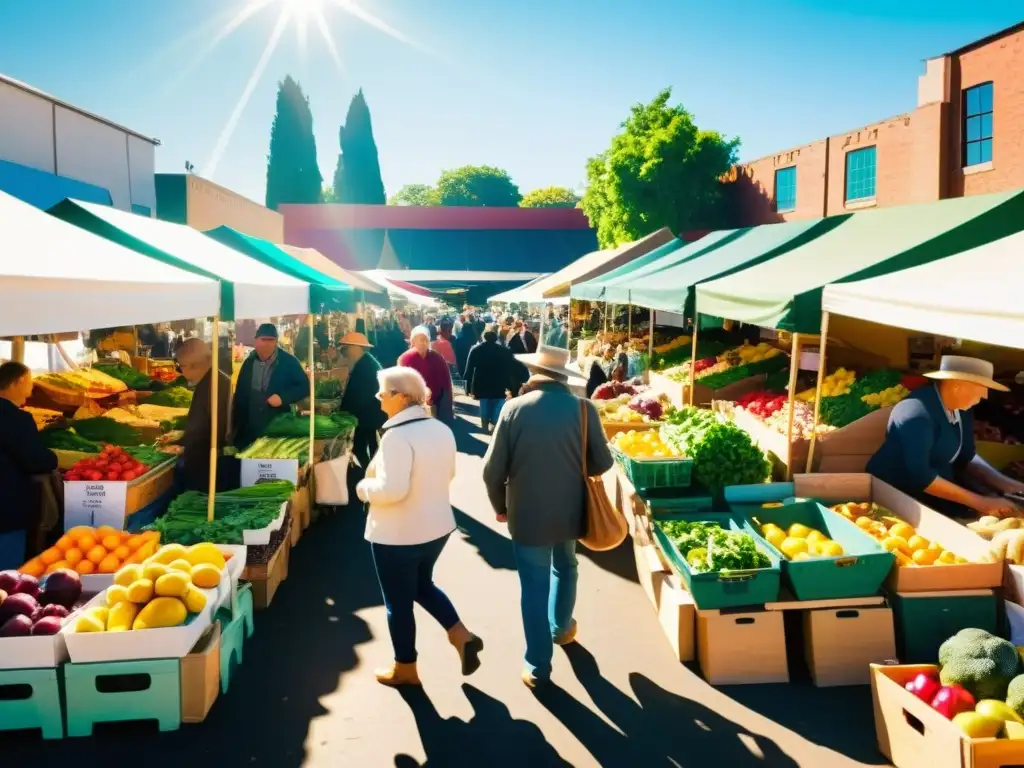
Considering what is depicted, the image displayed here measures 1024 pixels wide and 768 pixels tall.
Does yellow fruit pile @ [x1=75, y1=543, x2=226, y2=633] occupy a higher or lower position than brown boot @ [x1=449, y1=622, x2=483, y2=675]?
higher

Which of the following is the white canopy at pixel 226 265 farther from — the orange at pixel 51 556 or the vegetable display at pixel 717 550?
the vegetable display at pixel 717 550

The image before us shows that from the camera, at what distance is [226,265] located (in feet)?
19.3

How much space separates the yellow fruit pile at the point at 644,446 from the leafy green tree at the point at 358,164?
66005 mm

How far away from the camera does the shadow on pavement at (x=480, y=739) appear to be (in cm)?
348

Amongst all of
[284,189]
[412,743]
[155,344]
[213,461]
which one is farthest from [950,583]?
[284,189]

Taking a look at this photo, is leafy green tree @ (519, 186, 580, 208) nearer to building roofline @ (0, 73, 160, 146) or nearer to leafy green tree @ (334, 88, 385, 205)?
leafy green tree @ (334, 88, 385, 205)

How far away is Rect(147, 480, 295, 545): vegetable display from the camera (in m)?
5.04

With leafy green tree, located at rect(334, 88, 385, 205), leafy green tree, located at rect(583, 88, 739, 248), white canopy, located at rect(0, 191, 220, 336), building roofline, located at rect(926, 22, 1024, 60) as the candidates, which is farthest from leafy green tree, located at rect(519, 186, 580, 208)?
white canopy, located at rect(0, 191, 220, 336)

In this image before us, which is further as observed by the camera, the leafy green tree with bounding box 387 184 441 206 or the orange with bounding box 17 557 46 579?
the leafy green tree with bounding box 387 184 441 206

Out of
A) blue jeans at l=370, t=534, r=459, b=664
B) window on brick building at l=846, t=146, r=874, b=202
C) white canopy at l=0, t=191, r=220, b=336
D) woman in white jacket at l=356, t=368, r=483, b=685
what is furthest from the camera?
window on brick building at l=846, t=146, r=874, b=202

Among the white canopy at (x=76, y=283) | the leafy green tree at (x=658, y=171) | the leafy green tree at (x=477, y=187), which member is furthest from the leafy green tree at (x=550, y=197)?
the white canopy at (x=76, y=283)

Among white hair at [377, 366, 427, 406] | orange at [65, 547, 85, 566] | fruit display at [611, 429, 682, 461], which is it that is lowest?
orange at [65, 547, 85, 566]

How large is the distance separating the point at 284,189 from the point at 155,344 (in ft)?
172

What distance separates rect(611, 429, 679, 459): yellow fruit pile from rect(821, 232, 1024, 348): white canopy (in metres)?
1.58
